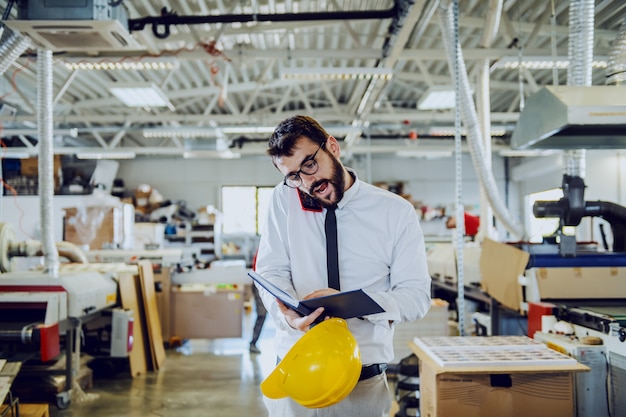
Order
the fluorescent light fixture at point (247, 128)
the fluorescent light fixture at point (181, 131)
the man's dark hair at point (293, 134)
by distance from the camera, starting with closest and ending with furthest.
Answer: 1. the man's dark hair at point (293, 134)
2. the fluorescent light fixture at point (181, 131)
3. the fluorescent light fixture at point (247, 128)

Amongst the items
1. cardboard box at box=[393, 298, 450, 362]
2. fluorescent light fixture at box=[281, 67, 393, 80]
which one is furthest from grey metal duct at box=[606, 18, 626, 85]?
fluorescent light fixture at box=[281, 67, 393, 80]

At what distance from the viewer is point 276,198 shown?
5.55ft

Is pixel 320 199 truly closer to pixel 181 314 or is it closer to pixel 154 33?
pixel 154 33

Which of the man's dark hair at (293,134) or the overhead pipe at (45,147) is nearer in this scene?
the man's dark hair at (293,134)

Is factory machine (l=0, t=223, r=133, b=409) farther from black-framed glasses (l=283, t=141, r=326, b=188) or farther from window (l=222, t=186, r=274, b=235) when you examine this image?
window (l=222, t=186, r=274, b=235)

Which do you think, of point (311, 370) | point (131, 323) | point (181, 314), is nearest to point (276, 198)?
point (311, 370)

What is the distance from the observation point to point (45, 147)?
154 inches

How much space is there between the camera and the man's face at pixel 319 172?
1.55 m

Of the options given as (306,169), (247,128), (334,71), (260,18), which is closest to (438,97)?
(334,71)

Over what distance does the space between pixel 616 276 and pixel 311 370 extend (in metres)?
2.28

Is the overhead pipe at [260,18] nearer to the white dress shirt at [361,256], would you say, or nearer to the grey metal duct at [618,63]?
the grey metal duct at [618,63]

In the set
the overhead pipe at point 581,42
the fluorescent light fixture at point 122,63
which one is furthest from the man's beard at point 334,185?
the fluorescent light fixture at point 122,63

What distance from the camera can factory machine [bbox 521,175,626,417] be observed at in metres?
2.15

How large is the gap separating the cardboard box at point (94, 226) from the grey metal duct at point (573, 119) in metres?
6.23
